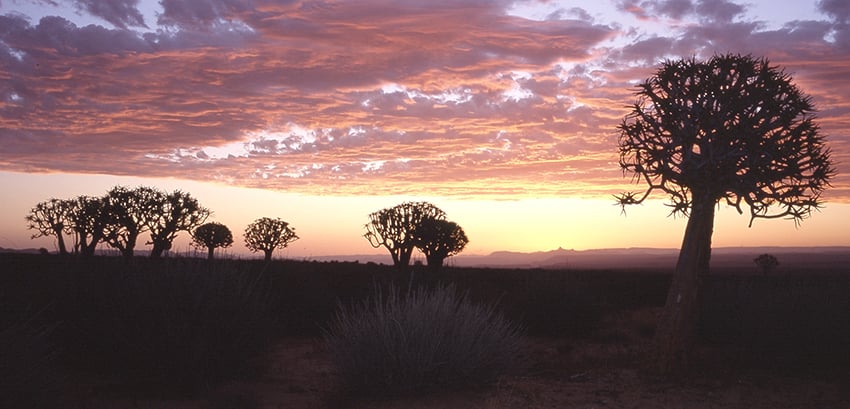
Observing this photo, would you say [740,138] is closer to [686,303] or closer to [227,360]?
[686,303]

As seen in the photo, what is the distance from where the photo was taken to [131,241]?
41.2 m

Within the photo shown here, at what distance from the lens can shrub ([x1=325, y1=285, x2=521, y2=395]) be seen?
28.1 ft

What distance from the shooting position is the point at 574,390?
32.3ft

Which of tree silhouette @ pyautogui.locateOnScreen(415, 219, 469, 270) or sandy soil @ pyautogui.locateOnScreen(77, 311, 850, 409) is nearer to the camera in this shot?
sandy soil @ pyautogui.locateOnScreen(77, 311, 850, 409)

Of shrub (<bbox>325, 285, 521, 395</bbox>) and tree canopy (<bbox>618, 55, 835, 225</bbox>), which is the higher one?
tree canopy (<bbox>618, 55, 835, 225</bbox>)

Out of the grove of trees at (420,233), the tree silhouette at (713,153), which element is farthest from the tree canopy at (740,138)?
the grove of trees at (420,233)

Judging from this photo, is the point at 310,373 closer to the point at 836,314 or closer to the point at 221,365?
the point at 221,365

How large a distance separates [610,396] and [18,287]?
28.4 ft

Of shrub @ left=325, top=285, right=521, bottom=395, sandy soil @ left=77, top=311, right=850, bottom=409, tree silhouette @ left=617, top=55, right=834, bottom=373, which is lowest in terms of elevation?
sandy soil @ left=77, top=311, right=850, bottom=409

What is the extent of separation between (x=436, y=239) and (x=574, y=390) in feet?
119

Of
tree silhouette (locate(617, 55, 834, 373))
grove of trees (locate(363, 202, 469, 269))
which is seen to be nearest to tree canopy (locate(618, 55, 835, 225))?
tree silhouette (locate(617, 55, 834, 373))

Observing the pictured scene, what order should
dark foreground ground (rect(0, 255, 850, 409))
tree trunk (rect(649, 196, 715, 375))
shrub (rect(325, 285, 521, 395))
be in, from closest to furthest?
1. dark foreground ground (rect(0, 255, 850, 409))
2. shrub (rect(325, 285, 521, 395))
3. tree trunk (rect(649, 196, 715, 375))

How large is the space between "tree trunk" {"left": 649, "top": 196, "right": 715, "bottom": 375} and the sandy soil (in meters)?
0.32

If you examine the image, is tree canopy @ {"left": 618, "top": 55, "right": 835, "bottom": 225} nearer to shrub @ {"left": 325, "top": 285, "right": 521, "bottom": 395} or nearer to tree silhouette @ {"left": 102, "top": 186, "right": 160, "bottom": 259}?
shrub @ {"left": 325, "top": 285, "right": 521, "bottom": 395}
